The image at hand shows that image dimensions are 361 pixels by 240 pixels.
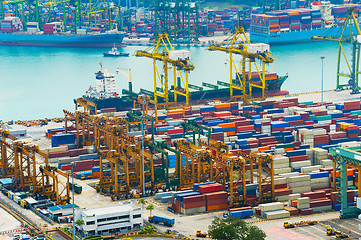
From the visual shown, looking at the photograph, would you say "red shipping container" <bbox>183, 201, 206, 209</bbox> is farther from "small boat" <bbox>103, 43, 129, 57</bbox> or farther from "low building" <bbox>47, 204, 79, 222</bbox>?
"small boat" <bbox>103, 43, 129, 57</bbox>

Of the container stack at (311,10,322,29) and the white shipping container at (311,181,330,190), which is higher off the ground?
the container stack at (311,10,322,29)

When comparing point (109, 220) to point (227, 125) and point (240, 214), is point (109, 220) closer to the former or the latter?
point (240, 214)

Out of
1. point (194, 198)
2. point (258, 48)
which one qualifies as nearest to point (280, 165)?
point (194, 198)

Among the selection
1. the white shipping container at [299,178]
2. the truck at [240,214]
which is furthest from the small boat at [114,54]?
the truck at [240,214]

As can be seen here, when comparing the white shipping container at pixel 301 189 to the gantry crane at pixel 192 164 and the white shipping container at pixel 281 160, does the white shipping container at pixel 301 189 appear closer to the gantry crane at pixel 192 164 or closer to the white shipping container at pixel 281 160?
the white shipping container at pixel 281 160

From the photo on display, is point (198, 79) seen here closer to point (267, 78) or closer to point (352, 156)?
point (267, 78)

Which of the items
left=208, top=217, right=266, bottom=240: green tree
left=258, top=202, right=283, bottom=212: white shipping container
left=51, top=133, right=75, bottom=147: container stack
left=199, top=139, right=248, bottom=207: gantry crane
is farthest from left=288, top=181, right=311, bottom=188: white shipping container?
left=51, top=133, right=75, bottom=147: container stack
